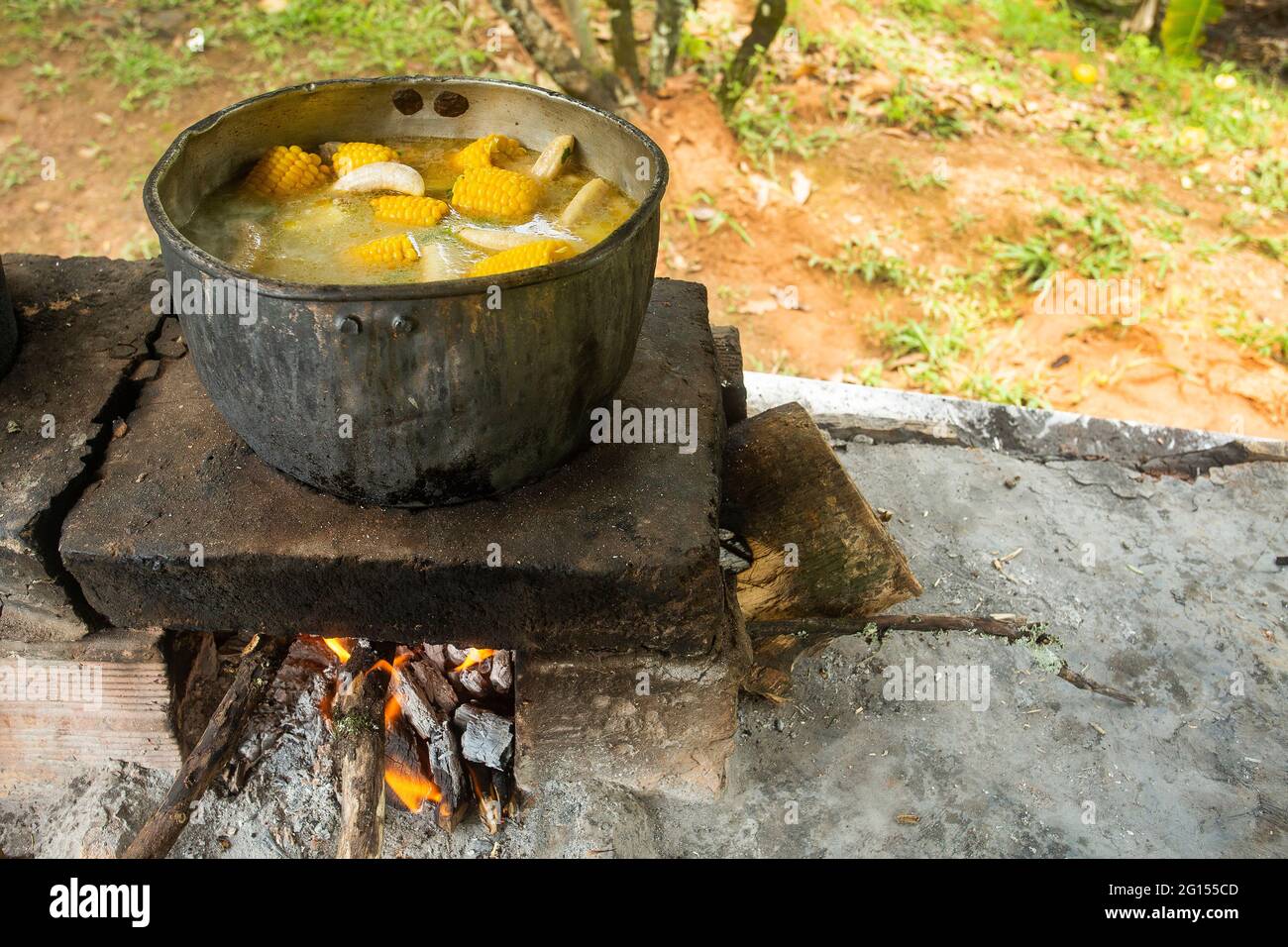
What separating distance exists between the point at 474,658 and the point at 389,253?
120 centimetres

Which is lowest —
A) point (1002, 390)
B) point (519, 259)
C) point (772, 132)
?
point (1002, 390)

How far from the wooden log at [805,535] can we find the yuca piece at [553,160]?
0.96 metres

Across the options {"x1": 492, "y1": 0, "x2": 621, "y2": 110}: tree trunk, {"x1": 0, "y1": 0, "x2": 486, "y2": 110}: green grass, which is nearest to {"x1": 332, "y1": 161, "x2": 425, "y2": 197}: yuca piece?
{"x1": 492, "y1": 0, "x2": 621, "y2": 110}: tree trunk

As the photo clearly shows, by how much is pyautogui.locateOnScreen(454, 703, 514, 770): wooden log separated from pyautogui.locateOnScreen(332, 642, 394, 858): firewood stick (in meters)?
0.22

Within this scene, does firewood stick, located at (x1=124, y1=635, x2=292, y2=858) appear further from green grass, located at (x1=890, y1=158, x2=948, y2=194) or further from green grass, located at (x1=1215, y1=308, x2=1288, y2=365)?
green grass, located at (x1=1215, y1=308, x2=1288, y2=365)

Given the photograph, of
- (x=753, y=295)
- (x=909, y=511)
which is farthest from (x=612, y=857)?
(x=753, y=295)

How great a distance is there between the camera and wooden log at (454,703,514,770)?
8.66ft

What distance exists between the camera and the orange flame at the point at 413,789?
263 centimetres

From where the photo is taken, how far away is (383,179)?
244 centimetres

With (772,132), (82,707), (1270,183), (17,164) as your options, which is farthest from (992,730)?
(17,164)

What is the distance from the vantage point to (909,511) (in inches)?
141

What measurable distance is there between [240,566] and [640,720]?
1.03 metres

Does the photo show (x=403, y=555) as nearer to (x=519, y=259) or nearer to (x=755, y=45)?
(x=519, y=259)

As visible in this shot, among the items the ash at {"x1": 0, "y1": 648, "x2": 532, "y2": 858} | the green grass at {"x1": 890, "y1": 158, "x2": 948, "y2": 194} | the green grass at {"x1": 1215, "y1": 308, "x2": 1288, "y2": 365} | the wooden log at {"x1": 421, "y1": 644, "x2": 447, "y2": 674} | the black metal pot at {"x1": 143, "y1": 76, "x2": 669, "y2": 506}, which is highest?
the black metal pot at {"x1": 143, "y1": 76, "x2": 669, "y2": 506}
